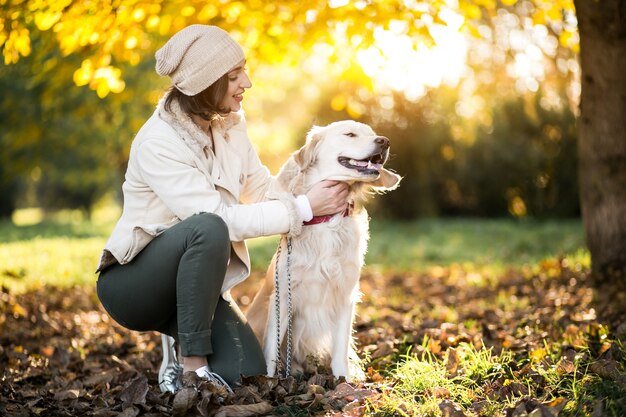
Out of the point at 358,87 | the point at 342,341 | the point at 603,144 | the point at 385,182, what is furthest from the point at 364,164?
the point at 358,87

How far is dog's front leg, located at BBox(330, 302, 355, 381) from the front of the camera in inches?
130

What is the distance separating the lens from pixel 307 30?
18.1 ft

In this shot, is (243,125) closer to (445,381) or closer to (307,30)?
(445,381)

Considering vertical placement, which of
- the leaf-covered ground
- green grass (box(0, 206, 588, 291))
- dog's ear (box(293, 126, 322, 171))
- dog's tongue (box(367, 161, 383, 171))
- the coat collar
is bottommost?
green grass (box(0, 206, 588, 291))

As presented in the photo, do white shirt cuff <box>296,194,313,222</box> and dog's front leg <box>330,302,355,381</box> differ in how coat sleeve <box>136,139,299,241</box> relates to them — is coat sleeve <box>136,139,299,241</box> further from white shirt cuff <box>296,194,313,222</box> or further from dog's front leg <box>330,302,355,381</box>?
dog's front leg <box>330,302,355,381</box>

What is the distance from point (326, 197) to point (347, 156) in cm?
25

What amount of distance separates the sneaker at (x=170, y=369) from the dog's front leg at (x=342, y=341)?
0.73m

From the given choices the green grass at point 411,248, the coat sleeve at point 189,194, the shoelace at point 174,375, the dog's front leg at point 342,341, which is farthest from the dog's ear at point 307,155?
the green grass at point 411,248

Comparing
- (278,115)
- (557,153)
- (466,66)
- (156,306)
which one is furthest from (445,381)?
(278,115)

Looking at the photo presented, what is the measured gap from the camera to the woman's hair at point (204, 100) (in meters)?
3.18

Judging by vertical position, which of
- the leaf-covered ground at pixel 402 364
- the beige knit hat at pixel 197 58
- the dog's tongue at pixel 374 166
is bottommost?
the leaf-covered ground at pixel 402 364

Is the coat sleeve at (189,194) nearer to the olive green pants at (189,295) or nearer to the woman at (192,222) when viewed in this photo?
the woman at (192,222)

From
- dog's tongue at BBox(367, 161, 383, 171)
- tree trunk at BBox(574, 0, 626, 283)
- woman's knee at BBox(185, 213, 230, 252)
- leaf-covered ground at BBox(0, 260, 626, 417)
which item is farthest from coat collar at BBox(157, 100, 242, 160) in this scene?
tree trunk at BBox(574, 0, 626, 283)

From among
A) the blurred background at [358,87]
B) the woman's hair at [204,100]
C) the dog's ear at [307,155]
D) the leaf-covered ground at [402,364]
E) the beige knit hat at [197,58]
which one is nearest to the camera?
the leaf-covered ground at [402,364]
